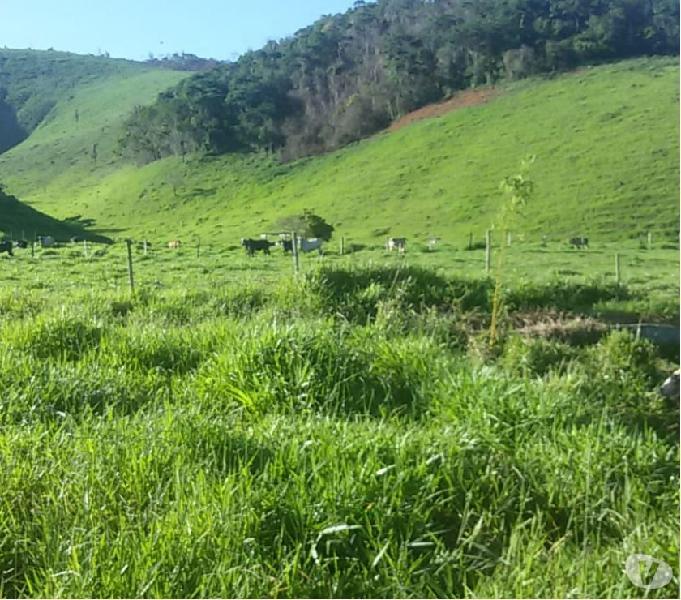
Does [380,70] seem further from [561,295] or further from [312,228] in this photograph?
[561,295]

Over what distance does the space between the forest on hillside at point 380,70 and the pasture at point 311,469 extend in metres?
64.6

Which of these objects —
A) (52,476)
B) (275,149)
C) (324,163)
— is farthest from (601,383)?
(275,149)

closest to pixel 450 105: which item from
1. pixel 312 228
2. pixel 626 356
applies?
pixel 312 228

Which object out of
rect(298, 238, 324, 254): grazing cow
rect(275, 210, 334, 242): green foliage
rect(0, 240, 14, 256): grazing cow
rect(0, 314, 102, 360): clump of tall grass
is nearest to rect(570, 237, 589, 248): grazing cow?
rect(298, 238, 324, 254): grazing cow

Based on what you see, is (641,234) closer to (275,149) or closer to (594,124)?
(594,124)

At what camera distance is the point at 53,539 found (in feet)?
9.35

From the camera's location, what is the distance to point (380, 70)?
78812 mm

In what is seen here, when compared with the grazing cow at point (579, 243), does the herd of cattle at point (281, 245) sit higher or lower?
higher

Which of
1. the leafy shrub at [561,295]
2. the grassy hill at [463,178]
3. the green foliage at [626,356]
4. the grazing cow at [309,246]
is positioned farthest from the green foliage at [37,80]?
the green foliage at [626,356]

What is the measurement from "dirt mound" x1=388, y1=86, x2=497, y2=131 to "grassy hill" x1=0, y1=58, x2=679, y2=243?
5.59 ft

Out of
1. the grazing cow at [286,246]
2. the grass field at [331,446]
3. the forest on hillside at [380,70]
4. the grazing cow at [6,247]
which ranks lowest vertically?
the grass field at [331,446]

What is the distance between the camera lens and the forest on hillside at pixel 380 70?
6981 centimetres

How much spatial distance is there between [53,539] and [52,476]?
1.48ft

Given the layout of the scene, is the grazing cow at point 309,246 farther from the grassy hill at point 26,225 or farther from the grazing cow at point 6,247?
the grassy hill at point 26,225
